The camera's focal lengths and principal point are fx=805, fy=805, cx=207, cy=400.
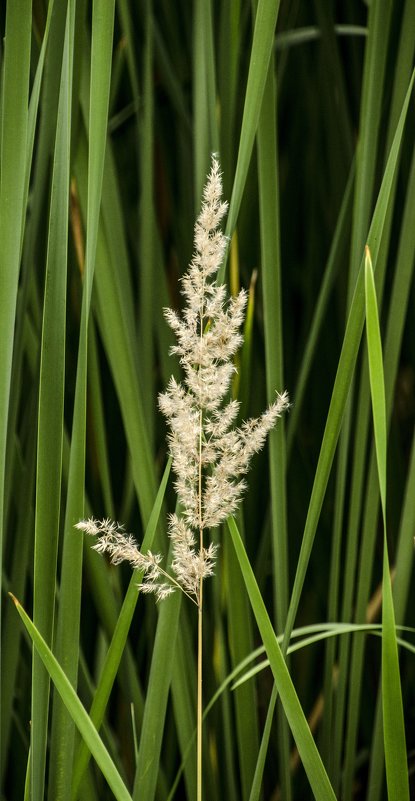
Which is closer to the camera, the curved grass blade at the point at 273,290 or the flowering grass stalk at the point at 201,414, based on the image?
the flowering grass stalk at the point at 201,414

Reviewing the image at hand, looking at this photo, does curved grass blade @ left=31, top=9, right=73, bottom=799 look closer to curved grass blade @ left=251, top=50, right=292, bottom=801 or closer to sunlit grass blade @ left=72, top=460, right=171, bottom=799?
sunlit grass blade @ left=72, top=460, right=171, bottom=799

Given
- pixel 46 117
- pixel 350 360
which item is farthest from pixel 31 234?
pixel 350 360

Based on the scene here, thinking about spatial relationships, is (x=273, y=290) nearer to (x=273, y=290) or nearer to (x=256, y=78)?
(x=273, y=290)

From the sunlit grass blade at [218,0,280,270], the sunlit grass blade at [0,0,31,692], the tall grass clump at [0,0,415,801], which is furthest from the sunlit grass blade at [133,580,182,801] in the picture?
the sunlit grass blade at [218,0,280,270]

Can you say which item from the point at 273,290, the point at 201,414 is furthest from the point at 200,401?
the point at 273,290

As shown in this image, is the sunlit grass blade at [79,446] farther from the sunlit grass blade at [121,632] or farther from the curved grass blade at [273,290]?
the curved grass blade at [273,290]

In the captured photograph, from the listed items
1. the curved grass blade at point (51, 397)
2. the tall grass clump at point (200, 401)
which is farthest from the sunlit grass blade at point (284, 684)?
the curved grass blade at point (51, 397)

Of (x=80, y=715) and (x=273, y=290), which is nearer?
(x=80, y=715)

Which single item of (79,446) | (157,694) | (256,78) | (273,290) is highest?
(256,78)
